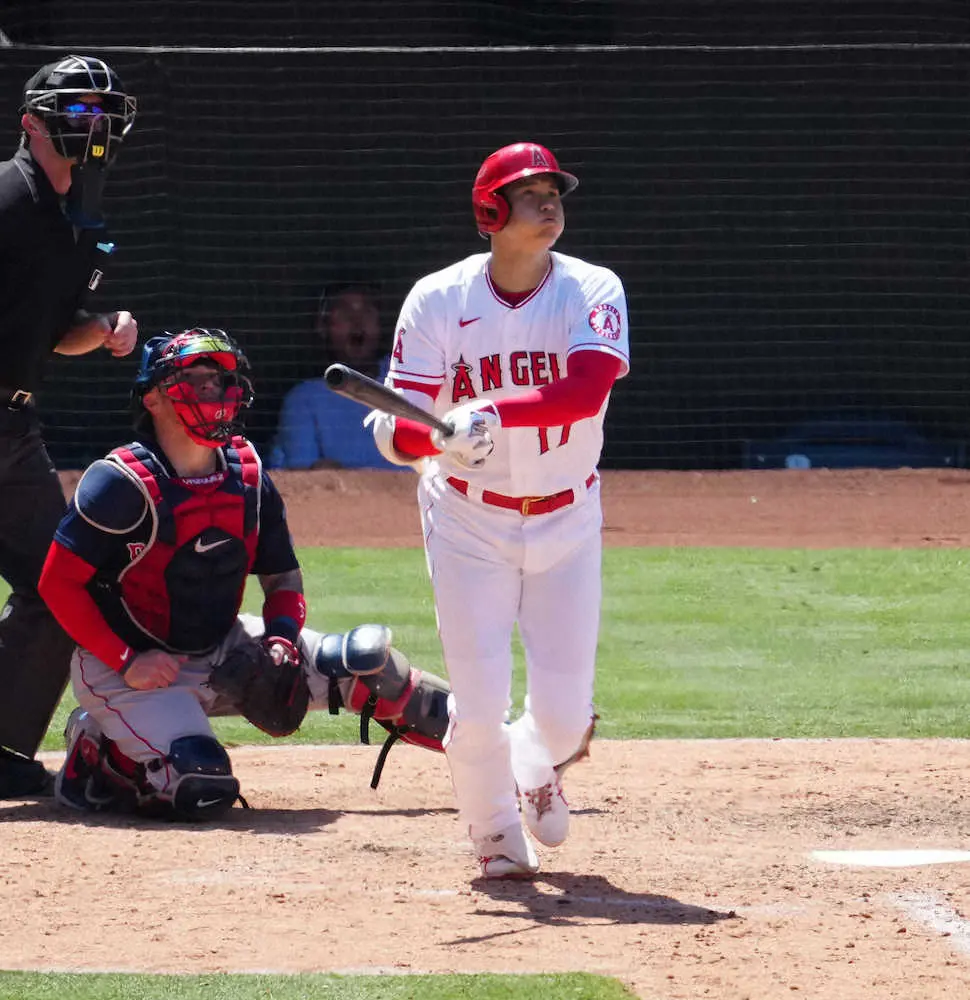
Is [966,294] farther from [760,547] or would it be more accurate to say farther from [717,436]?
[760,547]

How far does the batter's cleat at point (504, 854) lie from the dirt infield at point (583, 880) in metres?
0.05

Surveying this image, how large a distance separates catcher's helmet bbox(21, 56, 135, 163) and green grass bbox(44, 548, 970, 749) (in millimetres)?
2243

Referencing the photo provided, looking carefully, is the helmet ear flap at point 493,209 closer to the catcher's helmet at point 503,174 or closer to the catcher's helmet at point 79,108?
the catcher's helmet at point 503,174

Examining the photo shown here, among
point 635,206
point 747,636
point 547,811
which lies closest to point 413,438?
point 547,811

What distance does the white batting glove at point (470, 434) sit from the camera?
4.05 m

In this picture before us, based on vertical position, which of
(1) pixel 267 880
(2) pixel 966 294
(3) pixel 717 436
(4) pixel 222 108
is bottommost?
(1) pixel 267 880

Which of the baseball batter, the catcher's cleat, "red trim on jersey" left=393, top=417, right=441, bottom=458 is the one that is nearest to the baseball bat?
"red trim on jersey" left=393, top=417, right=441, bottom=458

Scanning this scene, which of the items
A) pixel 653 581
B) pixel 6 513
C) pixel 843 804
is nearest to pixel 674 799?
pixel 843 804

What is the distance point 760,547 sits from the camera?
11.6m

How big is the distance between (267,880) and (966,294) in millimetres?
10901

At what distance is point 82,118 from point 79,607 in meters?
1.42

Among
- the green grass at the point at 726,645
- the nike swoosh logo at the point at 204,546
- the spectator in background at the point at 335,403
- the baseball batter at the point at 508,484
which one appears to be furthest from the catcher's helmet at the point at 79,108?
the spectator in background at the point at 335,403

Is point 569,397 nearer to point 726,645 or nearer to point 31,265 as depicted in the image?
point 31,265

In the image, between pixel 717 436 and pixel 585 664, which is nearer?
pixel 585 664
